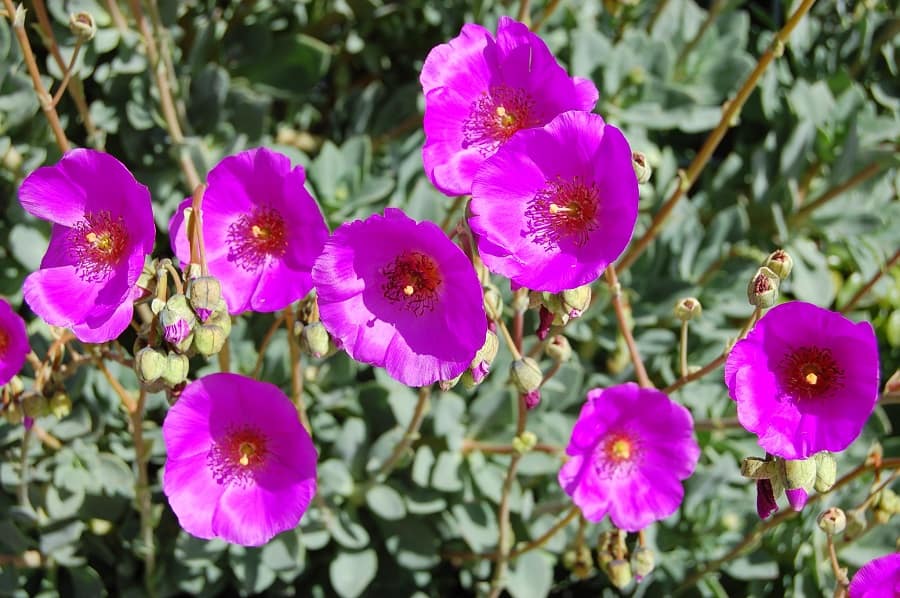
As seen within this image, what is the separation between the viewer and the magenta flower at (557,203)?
167cm

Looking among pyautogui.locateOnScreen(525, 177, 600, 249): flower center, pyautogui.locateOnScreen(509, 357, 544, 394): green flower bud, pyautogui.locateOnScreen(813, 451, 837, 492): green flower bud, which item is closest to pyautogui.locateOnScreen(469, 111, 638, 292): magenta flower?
pyautogui.locateOnScreen(525, 177, 600, 249): flower center

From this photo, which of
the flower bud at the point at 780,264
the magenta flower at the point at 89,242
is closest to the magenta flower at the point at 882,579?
the flower bud at the point at 780,264

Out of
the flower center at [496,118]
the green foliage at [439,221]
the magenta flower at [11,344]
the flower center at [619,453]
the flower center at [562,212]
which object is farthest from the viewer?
the green foliage at [439,221]

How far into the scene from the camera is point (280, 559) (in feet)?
8.11

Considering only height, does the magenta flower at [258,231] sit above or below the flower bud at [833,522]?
above

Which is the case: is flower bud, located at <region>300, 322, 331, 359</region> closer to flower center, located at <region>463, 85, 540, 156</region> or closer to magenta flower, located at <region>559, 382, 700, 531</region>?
flower center, located at <region>463, 85, 540, 156</region>

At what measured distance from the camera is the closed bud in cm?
172

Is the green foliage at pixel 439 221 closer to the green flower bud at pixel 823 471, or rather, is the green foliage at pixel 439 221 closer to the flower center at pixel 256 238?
the flower center at pixel 256 238

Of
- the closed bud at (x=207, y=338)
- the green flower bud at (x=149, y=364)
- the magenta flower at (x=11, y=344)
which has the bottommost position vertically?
the magenta flower at (x=11, y=344)

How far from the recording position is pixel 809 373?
188 cm

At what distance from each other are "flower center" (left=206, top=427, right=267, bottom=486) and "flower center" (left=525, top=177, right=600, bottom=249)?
0.80 meters

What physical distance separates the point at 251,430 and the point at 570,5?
200cm

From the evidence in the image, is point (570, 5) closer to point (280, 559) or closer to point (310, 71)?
point (310, 71)

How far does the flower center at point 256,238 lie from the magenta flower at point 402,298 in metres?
0.25
